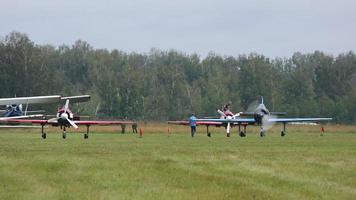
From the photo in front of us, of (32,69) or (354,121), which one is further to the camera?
(354,121)

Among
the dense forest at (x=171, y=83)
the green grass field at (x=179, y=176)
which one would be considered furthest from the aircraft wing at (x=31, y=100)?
the dense forest at (x=171, y=83)

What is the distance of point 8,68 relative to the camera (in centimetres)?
9506

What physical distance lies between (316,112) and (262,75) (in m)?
12.9

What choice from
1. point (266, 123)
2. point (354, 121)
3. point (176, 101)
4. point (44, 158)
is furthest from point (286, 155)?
point (176, 101)

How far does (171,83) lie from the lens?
390 ft

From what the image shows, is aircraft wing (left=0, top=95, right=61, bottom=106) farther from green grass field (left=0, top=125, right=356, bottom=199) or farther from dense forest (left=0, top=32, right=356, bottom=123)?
dense forest (left=0, top=32, right=356, bottom=123)

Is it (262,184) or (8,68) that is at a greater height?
(8,68)

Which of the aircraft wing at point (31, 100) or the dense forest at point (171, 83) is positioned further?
the dense forest at point (171, 83)

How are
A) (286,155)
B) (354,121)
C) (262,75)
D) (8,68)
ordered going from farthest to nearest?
(262,75), (354,121), (8,68), (286,155)

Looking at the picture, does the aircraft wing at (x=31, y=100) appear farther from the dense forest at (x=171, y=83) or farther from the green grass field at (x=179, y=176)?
the dense forest at (x=171, y=83)

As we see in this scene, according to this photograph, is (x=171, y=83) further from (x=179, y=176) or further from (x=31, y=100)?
(x=179, y=176)

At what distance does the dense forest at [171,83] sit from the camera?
9675 cm

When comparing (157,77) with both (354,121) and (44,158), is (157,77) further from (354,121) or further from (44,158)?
(44,158)

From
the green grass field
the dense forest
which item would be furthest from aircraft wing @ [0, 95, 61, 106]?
the dense forest
